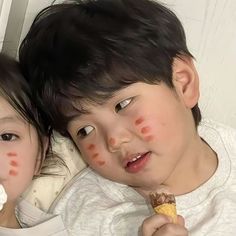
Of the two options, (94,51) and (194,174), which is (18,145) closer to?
(94,51)

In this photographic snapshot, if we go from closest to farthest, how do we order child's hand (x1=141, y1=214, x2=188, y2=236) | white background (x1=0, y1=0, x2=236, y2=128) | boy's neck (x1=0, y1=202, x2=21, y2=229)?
child's hand (x1=141, y1=214, x2=188, y2=236)
boy's neck (x1=0, y1=202, x2=21, y2=229)
white background (x1=0, y1=0, x2=236, y2=128)

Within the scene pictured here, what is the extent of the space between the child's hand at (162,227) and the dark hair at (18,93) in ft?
1.02

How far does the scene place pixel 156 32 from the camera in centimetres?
111

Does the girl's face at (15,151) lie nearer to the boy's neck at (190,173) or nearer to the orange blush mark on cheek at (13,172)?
the orange blush mark on cheek at (13,172)

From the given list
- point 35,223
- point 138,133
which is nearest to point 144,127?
point 138,133

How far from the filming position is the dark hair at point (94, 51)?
104 centimetres

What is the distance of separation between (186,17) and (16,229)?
0.60 m

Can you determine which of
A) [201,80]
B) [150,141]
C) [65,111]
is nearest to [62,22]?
[65,111]

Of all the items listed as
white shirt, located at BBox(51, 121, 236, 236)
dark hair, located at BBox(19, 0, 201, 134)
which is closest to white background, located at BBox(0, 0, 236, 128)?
white shirt, located at BBox(51, 121, 236, 236)

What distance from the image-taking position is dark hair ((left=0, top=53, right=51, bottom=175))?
113 centimetres

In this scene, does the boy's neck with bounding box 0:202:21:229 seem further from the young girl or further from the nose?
the nose

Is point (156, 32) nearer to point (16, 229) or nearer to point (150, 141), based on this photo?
point (150, 141)

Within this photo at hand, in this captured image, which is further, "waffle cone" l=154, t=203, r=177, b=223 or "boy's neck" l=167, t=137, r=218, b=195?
"boy's neck" l=167, t=137, r=218, b=195

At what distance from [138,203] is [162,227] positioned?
0.75 ft
